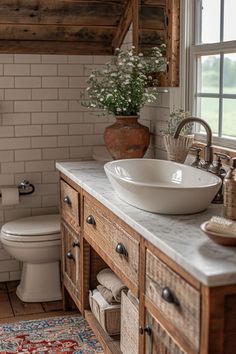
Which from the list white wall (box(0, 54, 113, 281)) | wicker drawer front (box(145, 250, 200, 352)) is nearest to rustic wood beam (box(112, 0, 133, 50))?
white wall (box(0, 54, 113, 281))

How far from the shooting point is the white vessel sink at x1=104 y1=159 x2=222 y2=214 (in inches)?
79.4

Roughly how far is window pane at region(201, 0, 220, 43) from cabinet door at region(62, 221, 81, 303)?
128 cm

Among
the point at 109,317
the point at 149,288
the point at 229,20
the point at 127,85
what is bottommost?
the point at 109,317

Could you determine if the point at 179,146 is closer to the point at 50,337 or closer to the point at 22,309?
the point at 50,337

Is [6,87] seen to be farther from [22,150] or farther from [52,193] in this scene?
[52,193]

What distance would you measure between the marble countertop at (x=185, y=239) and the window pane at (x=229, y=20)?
945 millimetres

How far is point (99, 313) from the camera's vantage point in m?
2.81

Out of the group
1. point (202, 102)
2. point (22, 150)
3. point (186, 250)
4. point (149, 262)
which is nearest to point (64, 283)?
point (22, 150)

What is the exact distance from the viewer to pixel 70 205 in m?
3.20

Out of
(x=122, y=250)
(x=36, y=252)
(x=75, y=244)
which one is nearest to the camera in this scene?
(x=122, y=250)

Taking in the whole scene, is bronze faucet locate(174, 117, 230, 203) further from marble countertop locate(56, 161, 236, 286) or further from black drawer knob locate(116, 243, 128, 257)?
black drawer knob locate(116, 243, 128, 257)

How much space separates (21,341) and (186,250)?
1780 millimetres

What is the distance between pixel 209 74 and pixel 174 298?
62.7 inches

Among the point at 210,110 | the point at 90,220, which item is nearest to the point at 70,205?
the point at 90,220
